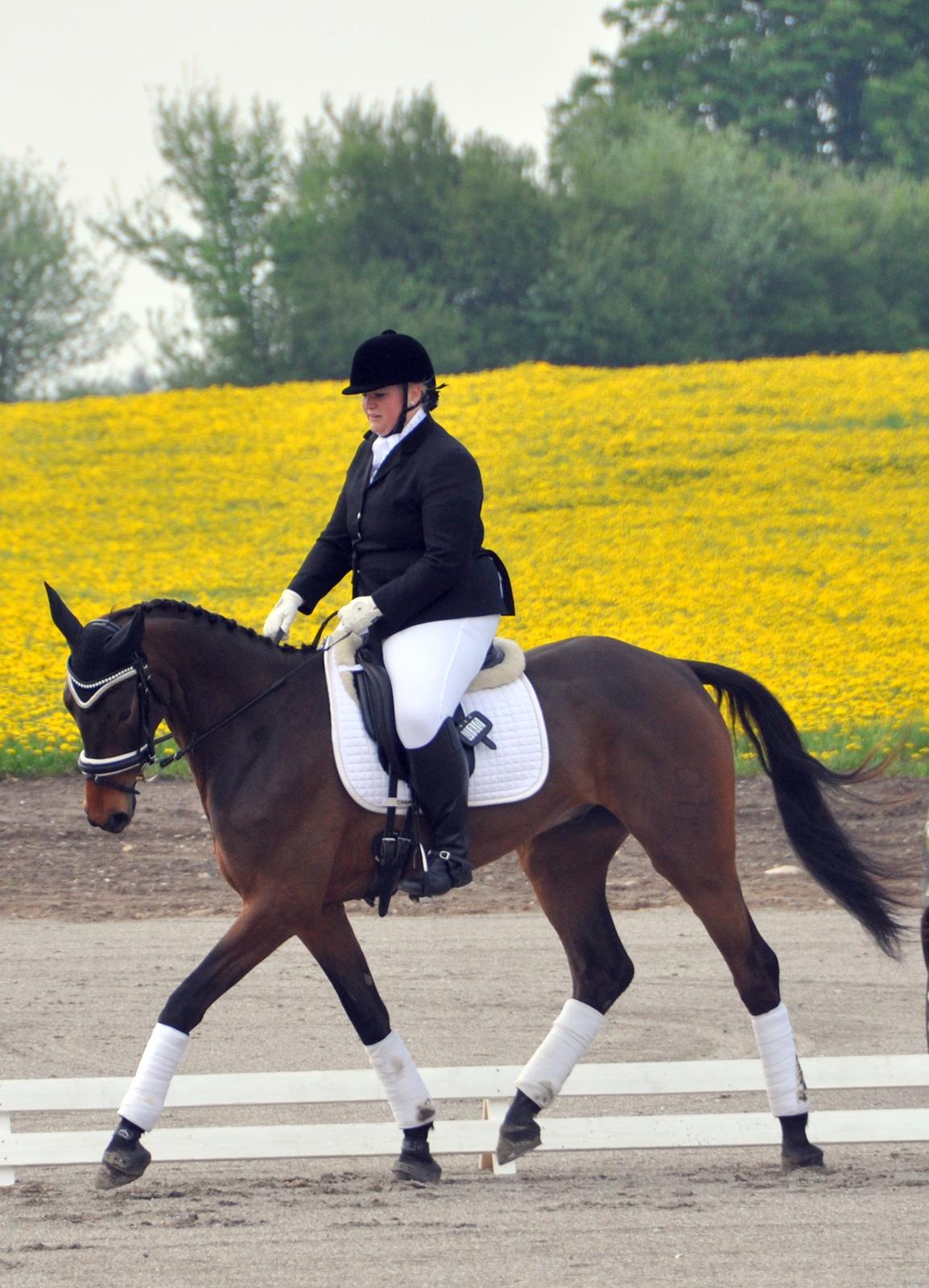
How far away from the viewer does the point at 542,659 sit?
228 inches

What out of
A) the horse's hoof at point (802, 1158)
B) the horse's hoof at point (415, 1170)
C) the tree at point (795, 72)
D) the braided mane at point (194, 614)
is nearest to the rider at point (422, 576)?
the braided mane at point (194, 614)

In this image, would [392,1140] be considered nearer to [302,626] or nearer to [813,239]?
[302,626]

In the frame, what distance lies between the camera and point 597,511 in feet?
66.5

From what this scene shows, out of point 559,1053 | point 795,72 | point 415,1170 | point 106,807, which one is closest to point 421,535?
point 106,807

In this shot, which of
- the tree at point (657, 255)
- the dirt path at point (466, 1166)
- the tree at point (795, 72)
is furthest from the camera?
the tree at point (795, 72)

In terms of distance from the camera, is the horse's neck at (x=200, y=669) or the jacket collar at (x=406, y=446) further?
the jacket collar at (x=406, y=446)

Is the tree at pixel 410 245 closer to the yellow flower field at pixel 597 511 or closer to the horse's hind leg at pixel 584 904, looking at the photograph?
the yellow flower field at pixel 597 511

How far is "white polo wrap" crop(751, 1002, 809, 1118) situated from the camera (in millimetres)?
5359

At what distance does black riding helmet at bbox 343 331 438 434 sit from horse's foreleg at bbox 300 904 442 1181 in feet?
5.39

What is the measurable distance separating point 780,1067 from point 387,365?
8.31ft

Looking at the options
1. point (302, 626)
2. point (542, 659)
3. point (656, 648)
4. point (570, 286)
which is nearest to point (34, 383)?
point (570, 286)

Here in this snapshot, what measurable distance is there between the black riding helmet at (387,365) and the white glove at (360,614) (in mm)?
657

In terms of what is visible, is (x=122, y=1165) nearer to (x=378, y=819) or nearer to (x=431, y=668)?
(x=378, y=819)

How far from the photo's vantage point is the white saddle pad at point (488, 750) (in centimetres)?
527
